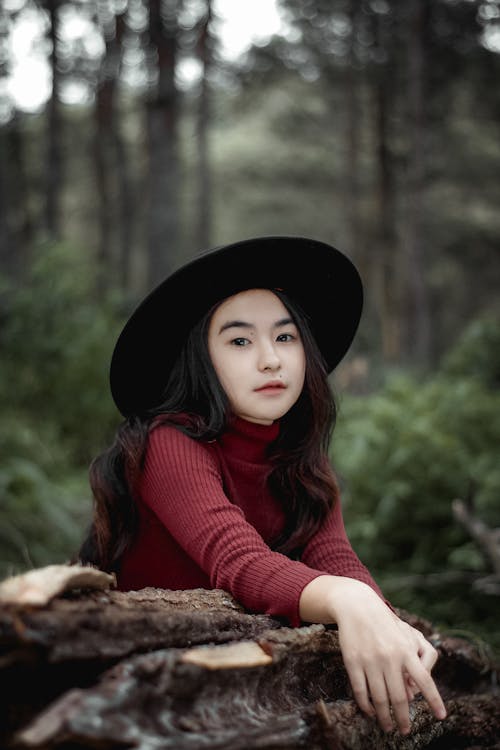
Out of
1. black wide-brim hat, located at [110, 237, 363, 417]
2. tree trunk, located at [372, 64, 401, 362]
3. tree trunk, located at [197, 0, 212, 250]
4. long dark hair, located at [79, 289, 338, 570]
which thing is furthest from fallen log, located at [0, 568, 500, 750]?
tree trunk, located at [197, 0, 212, 250]

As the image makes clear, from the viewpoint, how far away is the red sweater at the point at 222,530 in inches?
73.2

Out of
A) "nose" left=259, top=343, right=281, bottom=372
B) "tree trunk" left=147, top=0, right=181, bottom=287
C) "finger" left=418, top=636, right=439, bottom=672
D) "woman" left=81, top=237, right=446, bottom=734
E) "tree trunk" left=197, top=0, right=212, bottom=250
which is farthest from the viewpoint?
"tree trunk" left=197, top=0, right=212, bottom=250

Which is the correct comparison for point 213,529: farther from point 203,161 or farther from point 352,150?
point 203,161

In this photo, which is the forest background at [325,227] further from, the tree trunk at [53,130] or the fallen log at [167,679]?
the fallen log at [167,679]

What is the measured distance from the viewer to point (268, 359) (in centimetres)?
224

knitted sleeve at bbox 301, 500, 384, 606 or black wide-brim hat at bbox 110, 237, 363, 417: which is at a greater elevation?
black wide-brim hat at bbox 110, 237, 363, 417

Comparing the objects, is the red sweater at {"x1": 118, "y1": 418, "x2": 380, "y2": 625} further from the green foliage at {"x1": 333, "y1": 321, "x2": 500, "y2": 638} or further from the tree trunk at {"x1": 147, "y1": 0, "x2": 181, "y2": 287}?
the tree trunk at {"x1": 147, "y1": 0, "x2": 181, "y2": 287}

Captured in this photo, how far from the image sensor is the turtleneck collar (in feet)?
7.55

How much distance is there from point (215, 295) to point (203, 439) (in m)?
0.44

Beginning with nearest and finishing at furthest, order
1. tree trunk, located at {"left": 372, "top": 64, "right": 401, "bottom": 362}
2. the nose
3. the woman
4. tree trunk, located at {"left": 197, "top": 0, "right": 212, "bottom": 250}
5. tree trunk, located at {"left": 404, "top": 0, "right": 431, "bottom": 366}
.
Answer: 1. the woman
2. the nose
3. tree trunk, located at {"left": 404, "top": 0, "right": 431, "bottom": 366}
4. tree trunk, located at {"left": 197, "top": 0, "right": 212, "bottom": 250}
5. tree trunk, located at {"left": 372, "top": 64, "right": 401, "bottom": 362}

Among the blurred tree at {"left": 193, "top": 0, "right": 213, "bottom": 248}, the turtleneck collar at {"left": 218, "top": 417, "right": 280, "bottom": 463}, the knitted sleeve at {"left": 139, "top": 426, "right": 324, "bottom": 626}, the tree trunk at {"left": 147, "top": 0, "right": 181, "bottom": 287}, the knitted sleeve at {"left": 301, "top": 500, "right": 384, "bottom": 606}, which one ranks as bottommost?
the knitted sleeve at {"left": 301, "top": 500, "right": 384, "bottom": 606}

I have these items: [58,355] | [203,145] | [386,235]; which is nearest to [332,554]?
[58,355]

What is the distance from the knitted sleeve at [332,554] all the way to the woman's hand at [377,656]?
1.75 feet

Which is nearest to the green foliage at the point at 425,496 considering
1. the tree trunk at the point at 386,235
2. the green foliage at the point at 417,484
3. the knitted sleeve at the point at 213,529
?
the green foliage at the point at 417,484
